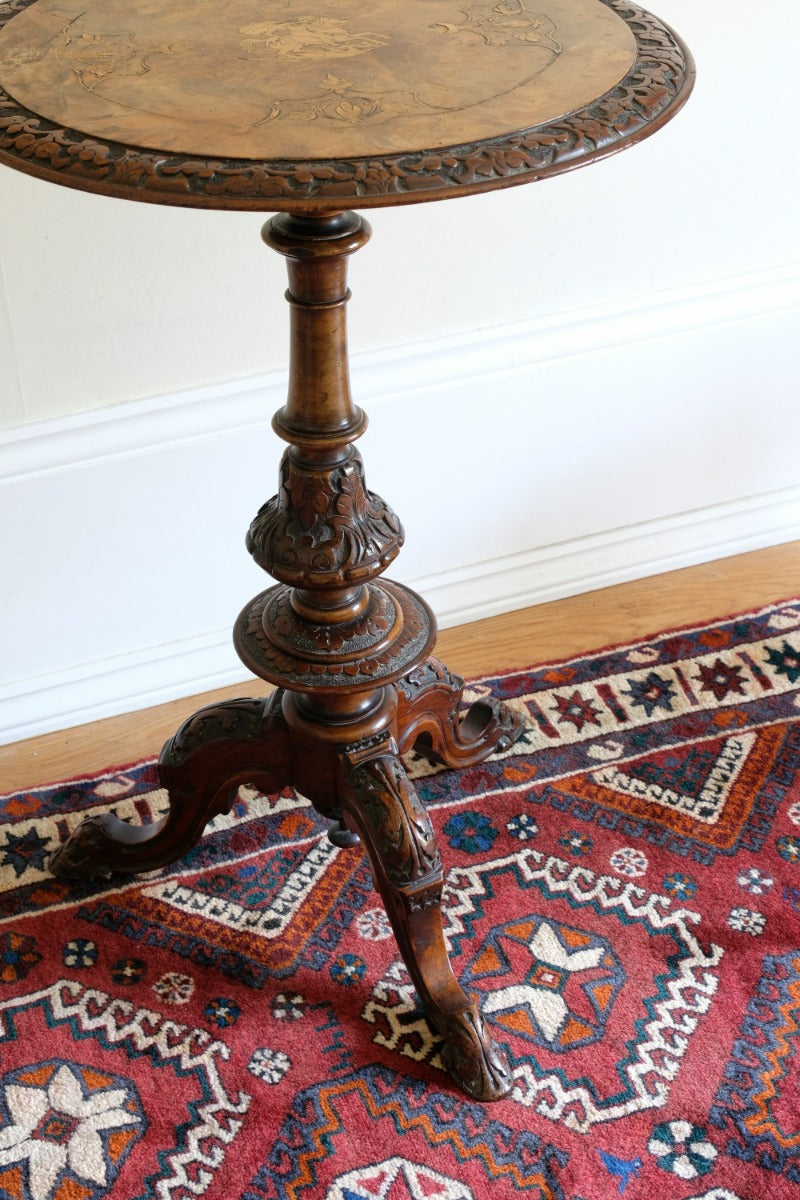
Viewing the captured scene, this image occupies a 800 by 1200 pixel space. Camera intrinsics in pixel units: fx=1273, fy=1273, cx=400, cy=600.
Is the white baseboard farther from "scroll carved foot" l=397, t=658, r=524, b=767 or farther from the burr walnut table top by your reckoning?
the burr walnut table top

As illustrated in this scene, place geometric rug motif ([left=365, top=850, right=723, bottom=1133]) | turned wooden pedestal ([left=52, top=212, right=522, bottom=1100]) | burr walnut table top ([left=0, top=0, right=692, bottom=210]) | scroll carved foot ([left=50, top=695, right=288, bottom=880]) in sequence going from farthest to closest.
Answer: scroll carved foot ([left=50, top=695, right=288, bottom=880]) < geometric rug motif ([left=365, top=850, right=723, bottom=1133]) < turned wooden pedestal ([left=52, top=212, right=522, bottom=1100]) < burr walnut table top ([left=0, top=0, right=692, bottom=210])

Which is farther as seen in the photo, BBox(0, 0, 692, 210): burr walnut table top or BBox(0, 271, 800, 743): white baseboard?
BBox(0, 271, 800, 743): white baseboard

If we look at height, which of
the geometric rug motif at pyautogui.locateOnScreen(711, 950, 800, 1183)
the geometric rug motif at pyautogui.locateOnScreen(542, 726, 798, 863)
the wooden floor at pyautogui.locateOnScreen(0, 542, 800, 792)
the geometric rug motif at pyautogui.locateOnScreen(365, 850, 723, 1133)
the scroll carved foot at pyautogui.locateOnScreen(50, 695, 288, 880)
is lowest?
the wooden floor at pyautogui.locateOnScreen(0, 542, 800, 792)

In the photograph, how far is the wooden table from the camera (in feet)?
2.98

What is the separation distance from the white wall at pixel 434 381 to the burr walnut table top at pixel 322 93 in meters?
0.45

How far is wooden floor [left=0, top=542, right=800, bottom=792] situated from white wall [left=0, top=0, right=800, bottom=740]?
36 millimetres

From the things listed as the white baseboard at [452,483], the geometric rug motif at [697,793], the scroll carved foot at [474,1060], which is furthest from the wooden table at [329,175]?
the white baseboard at [452,483]

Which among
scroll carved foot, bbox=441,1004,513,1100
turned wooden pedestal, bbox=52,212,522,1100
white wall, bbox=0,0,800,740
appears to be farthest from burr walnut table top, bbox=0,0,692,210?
scroll carved foot, bbox=441,1004,513,1100

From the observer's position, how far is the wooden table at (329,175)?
91cm

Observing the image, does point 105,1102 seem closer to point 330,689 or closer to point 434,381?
point 330,689

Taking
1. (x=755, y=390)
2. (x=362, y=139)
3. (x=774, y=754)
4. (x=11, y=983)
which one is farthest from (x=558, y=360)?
(x=11, y=983)

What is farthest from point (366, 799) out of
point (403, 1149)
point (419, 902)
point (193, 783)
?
point (403, 1149)

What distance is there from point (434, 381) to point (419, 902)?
0.78 m

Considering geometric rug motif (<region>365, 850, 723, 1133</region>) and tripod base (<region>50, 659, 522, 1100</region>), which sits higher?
tripod base (<region>50, 659, 522, 1100</region>)
